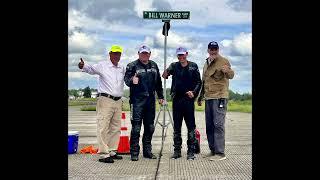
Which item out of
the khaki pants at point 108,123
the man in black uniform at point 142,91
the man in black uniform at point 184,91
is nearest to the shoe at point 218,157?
the man in black uniform at point 184,91

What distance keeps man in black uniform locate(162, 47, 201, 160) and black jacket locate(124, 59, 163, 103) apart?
0.37 meters

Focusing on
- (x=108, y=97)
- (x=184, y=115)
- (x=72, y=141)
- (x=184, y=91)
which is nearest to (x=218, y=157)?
(x=184, y=115)

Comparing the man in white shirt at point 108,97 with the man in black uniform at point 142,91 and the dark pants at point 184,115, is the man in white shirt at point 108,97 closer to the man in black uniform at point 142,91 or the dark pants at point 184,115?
the man in black uniform at point 142,91

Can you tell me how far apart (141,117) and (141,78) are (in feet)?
2.35

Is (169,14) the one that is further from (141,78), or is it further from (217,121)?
(217,121)

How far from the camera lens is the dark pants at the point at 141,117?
371 inches

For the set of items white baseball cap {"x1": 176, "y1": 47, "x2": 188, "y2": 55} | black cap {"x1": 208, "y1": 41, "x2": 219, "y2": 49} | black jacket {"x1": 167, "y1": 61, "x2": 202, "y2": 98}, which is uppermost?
black cap {"x1": 208, "y1": 41, "x2": 219, "y2": 49}

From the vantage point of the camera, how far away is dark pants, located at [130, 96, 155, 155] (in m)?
9.43

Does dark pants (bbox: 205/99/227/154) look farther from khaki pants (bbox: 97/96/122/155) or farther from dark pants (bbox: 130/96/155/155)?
khaki pants (bbox: 97/96/122/155)

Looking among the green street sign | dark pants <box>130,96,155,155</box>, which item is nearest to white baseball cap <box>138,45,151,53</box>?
dark pants <box>130,96,155,155</box>
